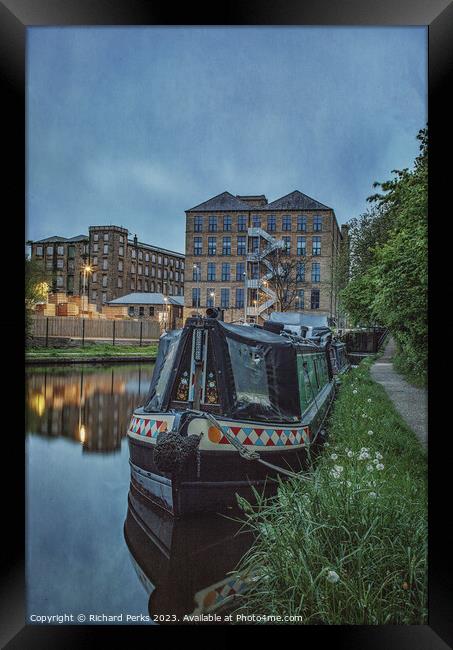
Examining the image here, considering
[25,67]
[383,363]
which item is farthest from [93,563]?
[25,67]

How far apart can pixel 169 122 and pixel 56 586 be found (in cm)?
262

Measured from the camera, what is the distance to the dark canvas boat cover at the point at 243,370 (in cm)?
246

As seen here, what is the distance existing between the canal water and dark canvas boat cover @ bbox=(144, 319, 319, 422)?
0.58ft

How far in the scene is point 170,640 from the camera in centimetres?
236

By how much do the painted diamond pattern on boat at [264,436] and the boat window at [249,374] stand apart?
0.14 m

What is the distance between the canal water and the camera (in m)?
2.40

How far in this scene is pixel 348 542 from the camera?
2.20m

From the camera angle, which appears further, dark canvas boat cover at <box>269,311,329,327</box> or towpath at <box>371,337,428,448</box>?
dark canvas boat cover at <box>269,311,329,327</box>

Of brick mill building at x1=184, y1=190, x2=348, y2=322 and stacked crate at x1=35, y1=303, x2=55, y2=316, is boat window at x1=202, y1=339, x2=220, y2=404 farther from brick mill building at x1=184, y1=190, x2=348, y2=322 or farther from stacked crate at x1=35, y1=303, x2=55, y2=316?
stacked crate at x1=35, y1=303, x2=55, y2=316

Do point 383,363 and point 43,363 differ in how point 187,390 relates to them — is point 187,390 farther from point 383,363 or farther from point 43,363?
point 383,363

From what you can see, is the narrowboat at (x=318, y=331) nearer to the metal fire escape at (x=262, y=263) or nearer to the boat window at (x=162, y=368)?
the metal fire escape at (x=262, y=263)

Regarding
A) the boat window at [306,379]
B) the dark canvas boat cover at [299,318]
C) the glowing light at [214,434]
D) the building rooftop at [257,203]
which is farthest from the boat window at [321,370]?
the building rooftop at [257,203]

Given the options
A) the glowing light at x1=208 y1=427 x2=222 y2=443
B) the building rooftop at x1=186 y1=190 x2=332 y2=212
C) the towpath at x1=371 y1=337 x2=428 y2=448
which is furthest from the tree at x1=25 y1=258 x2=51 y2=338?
the towpath at x1=371 y1=337 x2=428 y2=448
